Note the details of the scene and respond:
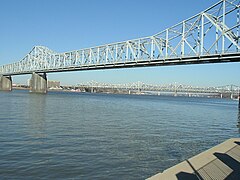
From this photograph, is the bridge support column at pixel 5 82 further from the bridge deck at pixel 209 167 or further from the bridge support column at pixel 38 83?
the bridge deck at pixel 209 167

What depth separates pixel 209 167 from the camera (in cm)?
877

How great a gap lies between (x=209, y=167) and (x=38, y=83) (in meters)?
102

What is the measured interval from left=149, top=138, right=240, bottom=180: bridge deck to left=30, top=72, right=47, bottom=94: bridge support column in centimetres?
9821

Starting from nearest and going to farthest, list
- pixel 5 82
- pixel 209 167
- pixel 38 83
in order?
1. pixel 209 167
2. pixel 38 83
3. pixel 5 82

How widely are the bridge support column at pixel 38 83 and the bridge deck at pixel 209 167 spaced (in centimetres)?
9821

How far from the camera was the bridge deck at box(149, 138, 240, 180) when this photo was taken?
7770 mm

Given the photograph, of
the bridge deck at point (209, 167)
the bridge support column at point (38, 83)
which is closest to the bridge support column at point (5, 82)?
the bridge support column at point (38, 83)

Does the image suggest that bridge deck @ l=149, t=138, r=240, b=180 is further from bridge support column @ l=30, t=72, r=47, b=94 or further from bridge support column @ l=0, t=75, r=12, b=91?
bridge support column @ l=0, t=75, r=12, b=91

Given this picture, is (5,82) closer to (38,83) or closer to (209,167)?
(38,83)

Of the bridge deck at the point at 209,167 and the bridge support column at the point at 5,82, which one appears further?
the bridge support column at the point at 5,82

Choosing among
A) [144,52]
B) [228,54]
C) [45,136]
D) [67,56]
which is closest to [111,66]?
[144,52]

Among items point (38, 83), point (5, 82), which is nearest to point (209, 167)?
point (38, 83)

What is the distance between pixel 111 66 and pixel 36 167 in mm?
62381

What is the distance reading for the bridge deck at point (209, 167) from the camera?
306 inches
